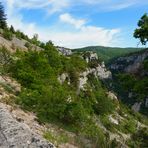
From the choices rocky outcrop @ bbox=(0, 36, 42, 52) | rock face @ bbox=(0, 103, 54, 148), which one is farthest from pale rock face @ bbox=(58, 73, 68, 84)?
rock face @ bbox=(0, 103, 54, 148)

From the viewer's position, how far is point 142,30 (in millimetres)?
24906

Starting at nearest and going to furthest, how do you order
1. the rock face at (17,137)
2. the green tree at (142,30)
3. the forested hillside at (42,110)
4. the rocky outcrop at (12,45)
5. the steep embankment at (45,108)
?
the rock face at (17,137) < the forested hillside at (42,110) < the steep embankment at (45,108) < the green tree at (142,30) < the rocky outcrop at (12,45)

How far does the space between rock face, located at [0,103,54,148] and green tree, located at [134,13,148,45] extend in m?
14.8

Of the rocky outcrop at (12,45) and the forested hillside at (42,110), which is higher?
the rocky outcrop at (12,45)

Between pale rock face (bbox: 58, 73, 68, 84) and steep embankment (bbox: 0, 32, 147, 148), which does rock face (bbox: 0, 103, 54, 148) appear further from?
pale rock face (bbox: 58, 73, 68, 84)

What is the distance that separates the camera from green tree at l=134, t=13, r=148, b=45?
81.4ft

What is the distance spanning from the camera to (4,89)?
20.8m

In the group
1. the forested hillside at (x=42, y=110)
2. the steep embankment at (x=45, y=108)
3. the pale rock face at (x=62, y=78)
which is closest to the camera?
the forested hillside at (x=42, y=110)

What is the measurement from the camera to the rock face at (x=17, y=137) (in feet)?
33.3

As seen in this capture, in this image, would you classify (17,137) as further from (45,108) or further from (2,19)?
(2,19)

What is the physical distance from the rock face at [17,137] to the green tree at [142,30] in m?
14.8

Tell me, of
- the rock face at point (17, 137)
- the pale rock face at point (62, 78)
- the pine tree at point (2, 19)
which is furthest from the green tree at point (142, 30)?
the pine tree at point (2, 19)

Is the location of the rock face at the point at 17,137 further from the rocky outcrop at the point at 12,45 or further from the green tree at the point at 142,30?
the rocky outcrop at the point at 12,45

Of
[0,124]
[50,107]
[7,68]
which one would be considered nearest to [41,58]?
[7,68]
